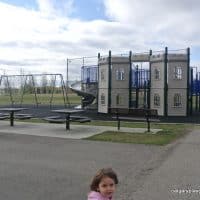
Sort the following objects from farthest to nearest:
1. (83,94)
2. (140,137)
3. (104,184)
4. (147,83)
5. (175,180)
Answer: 1. (83,94)
2. (147,83)
3. (140,137)
4. (175,180)
5. (104,184)

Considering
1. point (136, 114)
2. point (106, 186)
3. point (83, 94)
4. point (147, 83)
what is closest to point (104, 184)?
point (106, 186)

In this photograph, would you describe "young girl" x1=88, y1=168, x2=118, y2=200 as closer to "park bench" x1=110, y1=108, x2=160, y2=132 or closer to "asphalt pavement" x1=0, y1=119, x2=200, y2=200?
"asphalt pavement" x1=0, y1=119, x2=200, y2=200

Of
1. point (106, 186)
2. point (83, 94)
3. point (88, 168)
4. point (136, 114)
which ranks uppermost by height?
point (83, 94)

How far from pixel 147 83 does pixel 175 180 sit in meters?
25.0

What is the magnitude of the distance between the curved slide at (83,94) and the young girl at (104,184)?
3199 centimetres

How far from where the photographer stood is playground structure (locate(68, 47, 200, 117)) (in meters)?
30.6

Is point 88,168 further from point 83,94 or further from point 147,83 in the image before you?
point 83,94

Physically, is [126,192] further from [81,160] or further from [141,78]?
[141,78]

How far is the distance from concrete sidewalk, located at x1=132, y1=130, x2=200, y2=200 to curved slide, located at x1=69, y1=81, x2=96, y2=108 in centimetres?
2441

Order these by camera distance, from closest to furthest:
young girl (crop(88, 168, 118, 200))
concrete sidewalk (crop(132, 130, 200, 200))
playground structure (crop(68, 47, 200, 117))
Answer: young girl (crop(88, 168, 118, 200)) → concrete sidewalk (crop(132, 130, 200, 200)) → playground structure (crop(68, 47, 200, 117))

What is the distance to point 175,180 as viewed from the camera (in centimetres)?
836

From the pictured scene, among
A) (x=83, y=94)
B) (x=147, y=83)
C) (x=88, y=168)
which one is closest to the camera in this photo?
(x=88, y=168)

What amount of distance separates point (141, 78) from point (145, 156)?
22.9 metres

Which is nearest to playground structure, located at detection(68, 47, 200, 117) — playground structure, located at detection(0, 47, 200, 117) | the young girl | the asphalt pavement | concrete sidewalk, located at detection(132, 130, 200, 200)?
playground structure, located at detection(0, 47, 200, 117)
